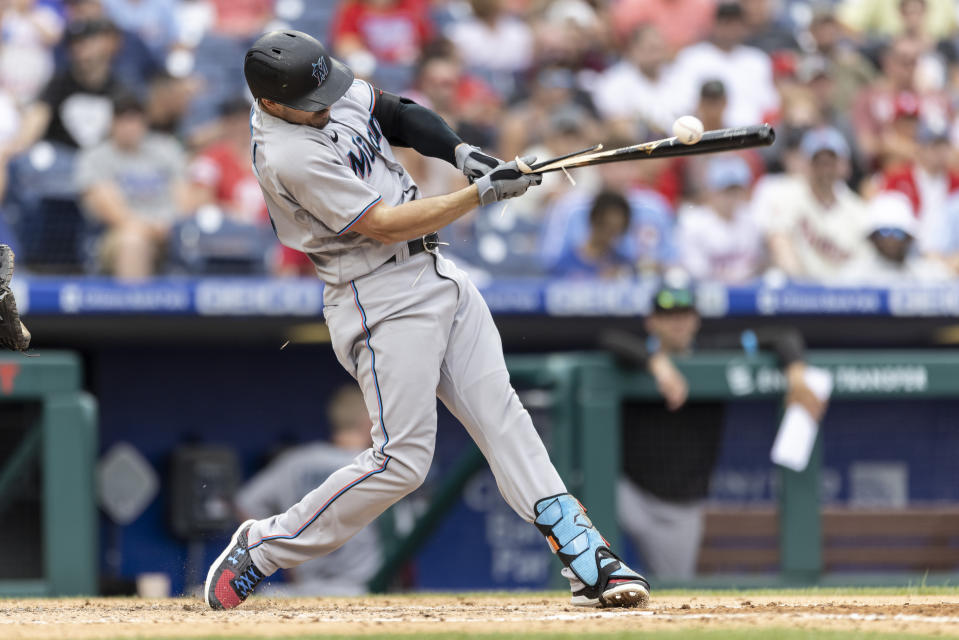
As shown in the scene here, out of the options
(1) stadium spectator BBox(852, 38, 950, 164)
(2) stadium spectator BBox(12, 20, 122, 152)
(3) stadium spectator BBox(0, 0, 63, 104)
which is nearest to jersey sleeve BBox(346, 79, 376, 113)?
(2) stadium spectator BBox(12, 20, 122, 152)

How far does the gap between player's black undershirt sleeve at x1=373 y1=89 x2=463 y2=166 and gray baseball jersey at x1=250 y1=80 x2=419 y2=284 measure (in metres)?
0.04

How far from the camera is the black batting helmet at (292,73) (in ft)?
11.6

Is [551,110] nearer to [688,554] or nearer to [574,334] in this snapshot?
[574,334]

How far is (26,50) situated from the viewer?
26.0 feet

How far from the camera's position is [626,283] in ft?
21.4

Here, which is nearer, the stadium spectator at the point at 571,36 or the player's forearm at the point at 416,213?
the player's forearm at the point at 416,213

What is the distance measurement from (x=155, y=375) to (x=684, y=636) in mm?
4351

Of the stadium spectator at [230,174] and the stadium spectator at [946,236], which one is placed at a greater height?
the stadium spectator at [230,174]

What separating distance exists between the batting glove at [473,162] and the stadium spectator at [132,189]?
315 centimetres

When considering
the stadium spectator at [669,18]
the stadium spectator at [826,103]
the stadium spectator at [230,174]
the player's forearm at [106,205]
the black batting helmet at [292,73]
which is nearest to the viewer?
the black batting helmet at [292,73]

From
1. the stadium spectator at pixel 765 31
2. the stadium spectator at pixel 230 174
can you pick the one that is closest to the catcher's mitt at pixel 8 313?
the stadium spectator at pixel 230 174

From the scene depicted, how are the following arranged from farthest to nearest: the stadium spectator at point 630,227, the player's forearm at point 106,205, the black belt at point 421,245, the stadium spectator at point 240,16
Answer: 1. the stadium spectator at point 240,16
2. the stadium spectator at point 630,227
3. the player's forearm at point 106,205
4. the black belt at point 421,245

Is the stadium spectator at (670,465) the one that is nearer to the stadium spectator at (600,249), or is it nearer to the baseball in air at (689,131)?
the stadium spectator at (600,249)

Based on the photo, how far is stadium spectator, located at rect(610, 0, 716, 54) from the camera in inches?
382
